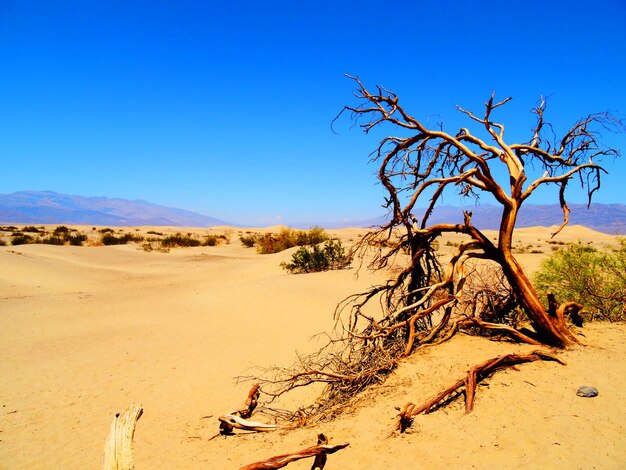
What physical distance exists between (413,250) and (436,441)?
7.27ft

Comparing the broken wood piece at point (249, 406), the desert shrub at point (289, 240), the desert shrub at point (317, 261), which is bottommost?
the broken wood piece at point (249, 406)

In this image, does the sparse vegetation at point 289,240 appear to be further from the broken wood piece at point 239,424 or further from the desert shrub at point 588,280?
the broken wood piece at point 239,424

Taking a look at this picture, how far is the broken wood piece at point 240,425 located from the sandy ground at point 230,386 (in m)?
0.09

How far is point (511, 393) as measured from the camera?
10.2 ft

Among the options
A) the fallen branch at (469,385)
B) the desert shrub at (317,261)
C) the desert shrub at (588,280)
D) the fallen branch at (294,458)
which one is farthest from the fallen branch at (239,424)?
the desert shrub at (317,261)

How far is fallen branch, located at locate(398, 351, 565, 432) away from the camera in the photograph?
2.98 m

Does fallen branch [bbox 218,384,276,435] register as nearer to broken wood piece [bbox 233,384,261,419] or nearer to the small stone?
broken wood piece [bbox 233,384,261,419]

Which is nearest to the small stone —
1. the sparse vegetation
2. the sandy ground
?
the sandy ground

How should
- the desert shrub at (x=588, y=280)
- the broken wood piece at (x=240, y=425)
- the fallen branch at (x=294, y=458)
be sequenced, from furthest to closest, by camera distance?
the desert shrub at (x=588, y=280)
the broken wood piece at (x=240, y=425)
the fallen branch at (x=294, y=458)

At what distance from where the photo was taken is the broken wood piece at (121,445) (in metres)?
2.33

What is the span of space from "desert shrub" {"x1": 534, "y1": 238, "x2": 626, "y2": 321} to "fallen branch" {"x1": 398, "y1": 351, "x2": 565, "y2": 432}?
99.2 inches

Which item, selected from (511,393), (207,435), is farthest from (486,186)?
(207,435)

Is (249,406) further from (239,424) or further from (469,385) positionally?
(469,385)

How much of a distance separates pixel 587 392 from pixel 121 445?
3348mm
